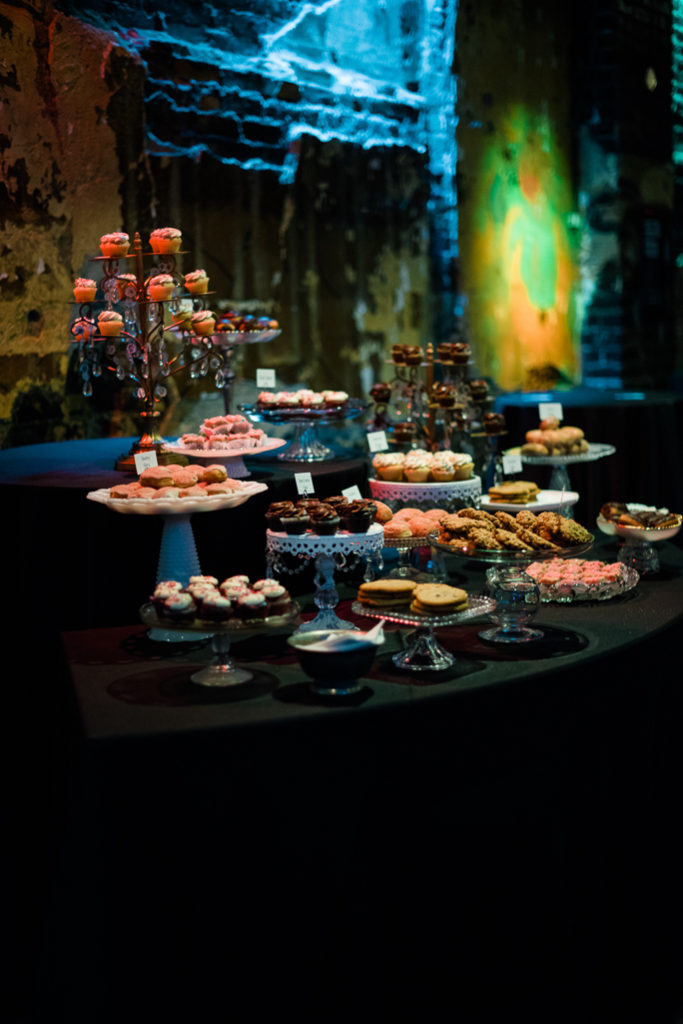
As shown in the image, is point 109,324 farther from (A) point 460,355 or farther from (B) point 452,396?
(A) point 460,355

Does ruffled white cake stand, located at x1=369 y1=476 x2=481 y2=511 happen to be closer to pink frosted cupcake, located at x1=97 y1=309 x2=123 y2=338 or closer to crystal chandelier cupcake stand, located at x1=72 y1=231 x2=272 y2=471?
crystal chandelier cupcake stand, located at x1=72 y1=231 x2=272 y2=471

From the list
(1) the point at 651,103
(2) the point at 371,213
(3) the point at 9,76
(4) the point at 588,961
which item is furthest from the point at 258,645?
(1) the point at 651,103

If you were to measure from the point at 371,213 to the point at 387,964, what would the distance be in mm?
4908

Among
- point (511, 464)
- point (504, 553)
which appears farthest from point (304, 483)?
point (511, 464)

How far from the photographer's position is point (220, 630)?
243 centimetres

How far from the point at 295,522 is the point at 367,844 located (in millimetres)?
914

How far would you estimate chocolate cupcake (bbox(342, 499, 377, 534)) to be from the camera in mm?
2883

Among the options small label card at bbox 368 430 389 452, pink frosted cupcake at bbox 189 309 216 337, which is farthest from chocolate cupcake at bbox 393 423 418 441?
pink frosted cupcake at bbox 189 309 216 337

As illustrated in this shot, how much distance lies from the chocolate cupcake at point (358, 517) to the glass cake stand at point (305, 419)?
1.19m

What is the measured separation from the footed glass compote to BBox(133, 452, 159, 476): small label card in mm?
1149

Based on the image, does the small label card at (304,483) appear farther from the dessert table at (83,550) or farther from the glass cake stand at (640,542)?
the glass cake stand at (640,542)

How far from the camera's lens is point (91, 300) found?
3.59m

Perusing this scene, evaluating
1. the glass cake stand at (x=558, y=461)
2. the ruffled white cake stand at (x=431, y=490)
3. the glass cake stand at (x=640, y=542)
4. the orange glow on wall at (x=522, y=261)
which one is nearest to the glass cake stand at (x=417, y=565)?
the ruffled white cake stand at (x=431, y=490)

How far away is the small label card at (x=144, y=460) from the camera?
11.0ft
